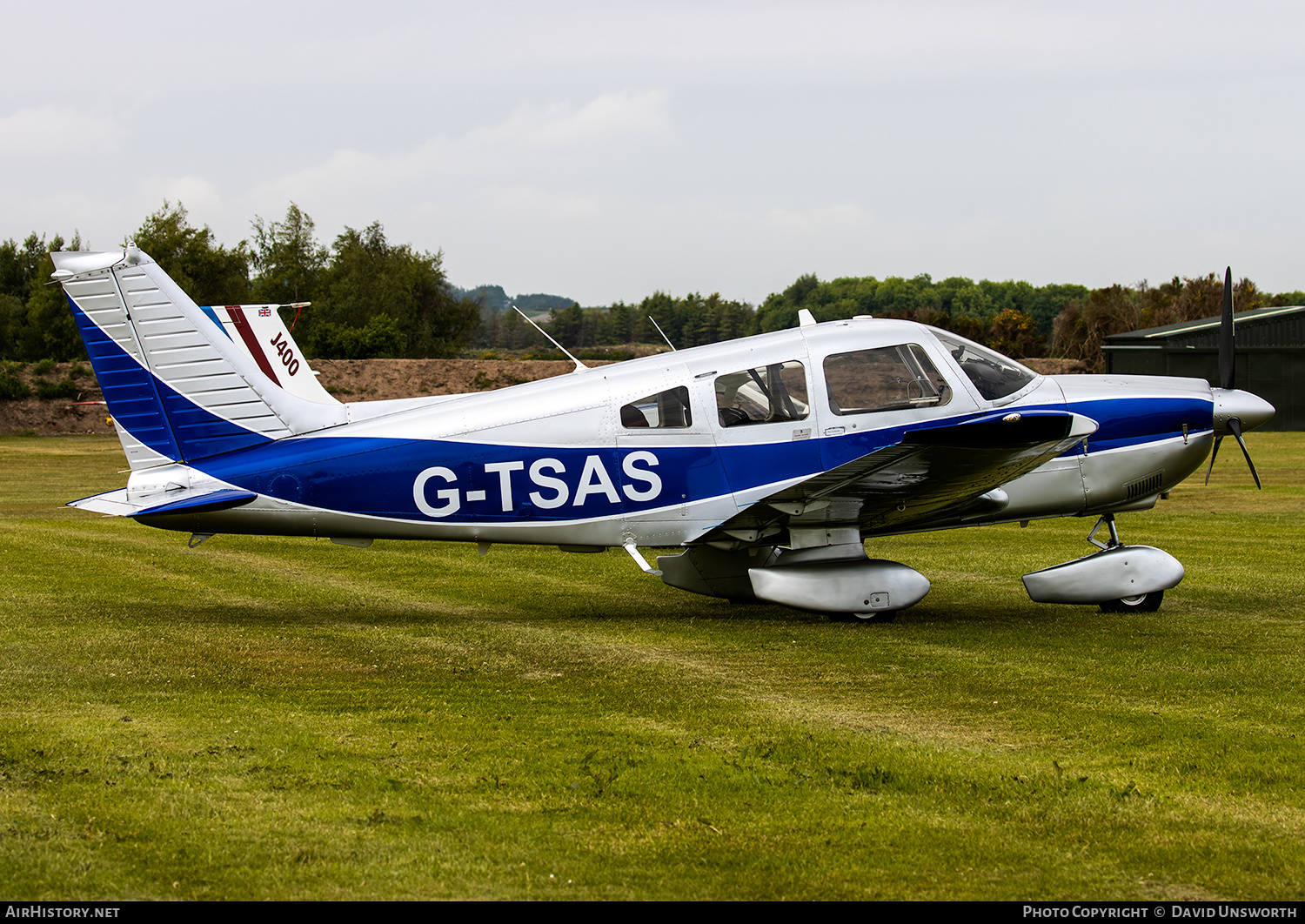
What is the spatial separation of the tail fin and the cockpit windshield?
5343 millimetres

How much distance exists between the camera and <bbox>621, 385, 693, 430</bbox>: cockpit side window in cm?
975

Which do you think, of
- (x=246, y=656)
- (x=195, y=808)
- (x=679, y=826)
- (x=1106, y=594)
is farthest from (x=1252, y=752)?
(x=246, y=656)

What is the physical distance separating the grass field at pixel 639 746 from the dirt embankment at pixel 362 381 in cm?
4022

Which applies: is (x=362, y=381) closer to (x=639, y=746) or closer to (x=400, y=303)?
(x=400, y=303)

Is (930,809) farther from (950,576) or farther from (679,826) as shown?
(950,576)

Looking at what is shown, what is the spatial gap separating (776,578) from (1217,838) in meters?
5.10

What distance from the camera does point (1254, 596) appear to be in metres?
11.0

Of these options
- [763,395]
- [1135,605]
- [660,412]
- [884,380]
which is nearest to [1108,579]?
[1135,605]

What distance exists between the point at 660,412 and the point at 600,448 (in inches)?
22.5

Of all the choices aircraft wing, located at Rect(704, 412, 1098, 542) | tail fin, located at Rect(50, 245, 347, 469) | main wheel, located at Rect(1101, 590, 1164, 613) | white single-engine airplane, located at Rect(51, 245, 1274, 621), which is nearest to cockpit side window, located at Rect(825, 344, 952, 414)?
white single-engine airplane, located at Rect(51, 245, 1274, 621)

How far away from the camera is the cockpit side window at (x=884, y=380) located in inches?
384

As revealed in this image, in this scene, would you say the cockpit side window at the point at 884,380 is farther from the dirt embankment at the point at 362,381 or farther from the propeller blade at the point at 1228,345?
the dirt embankment at the point at 362,381

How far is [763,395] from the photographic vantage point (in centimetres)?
980
